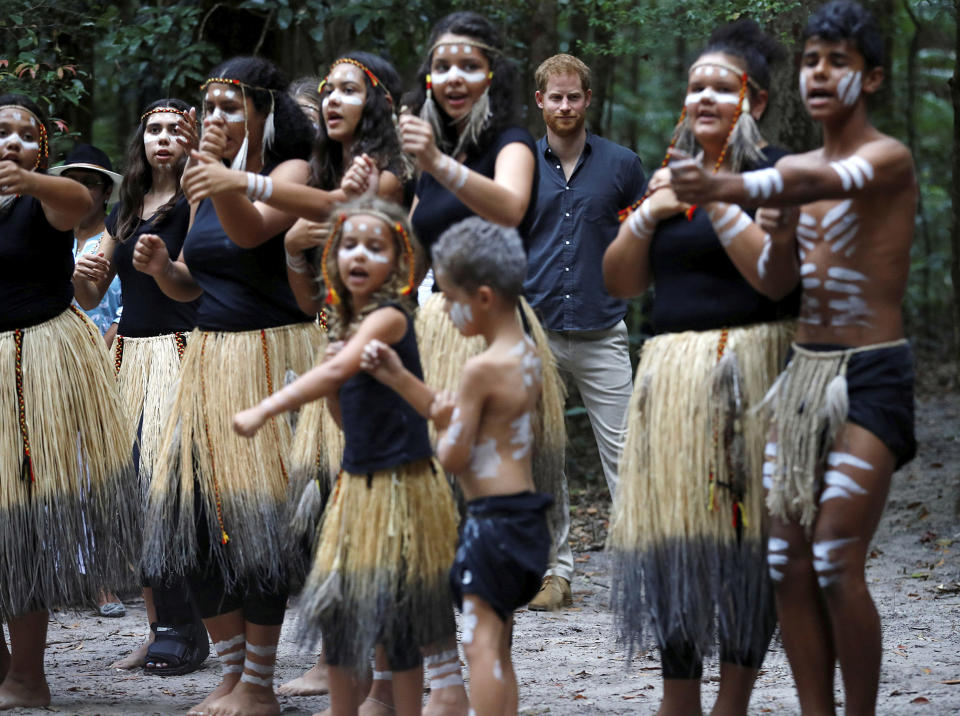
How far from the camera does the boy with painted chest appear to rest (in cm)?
281

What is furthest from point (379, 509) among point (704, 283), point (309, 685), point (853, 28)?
point (853, 28)

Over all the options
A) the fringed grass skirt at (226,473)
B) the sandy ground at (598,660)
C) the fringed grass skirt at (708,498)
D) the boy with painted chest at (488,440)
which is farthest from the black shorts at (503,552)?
the fringed grass skirt at (226,473)

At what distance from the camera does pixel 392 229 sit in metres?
3.02

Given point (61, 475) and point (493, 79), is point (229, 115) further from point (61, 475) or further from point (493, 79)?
point (61, 475)

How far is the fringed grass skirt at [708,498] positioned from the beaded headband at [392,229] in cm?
66

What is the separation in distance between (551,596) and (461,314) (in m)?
2.20

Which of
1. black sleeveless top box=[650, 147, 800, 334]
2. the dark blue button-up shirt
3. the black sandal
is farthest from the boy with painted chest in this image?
the dark blue button-up shirt

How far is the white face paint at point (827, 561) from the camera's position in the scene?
110 inches

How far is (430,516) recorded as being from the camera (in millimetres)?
3002

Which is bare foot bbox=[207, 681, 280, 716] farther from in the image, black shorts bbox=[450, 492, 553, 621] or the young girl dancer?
black shorts bbox=[450, 492, 553, 621]

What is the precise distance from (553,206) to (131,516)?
215cm

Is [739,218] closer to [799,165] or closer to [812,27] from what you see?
[799,165]

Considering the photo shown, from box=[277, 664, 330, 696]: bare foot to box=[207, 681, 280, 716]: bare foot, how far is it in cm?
29

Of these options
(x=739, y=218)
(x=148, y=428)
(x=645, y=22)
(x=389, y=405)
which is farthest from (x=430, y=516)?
(x=645, y=22)
